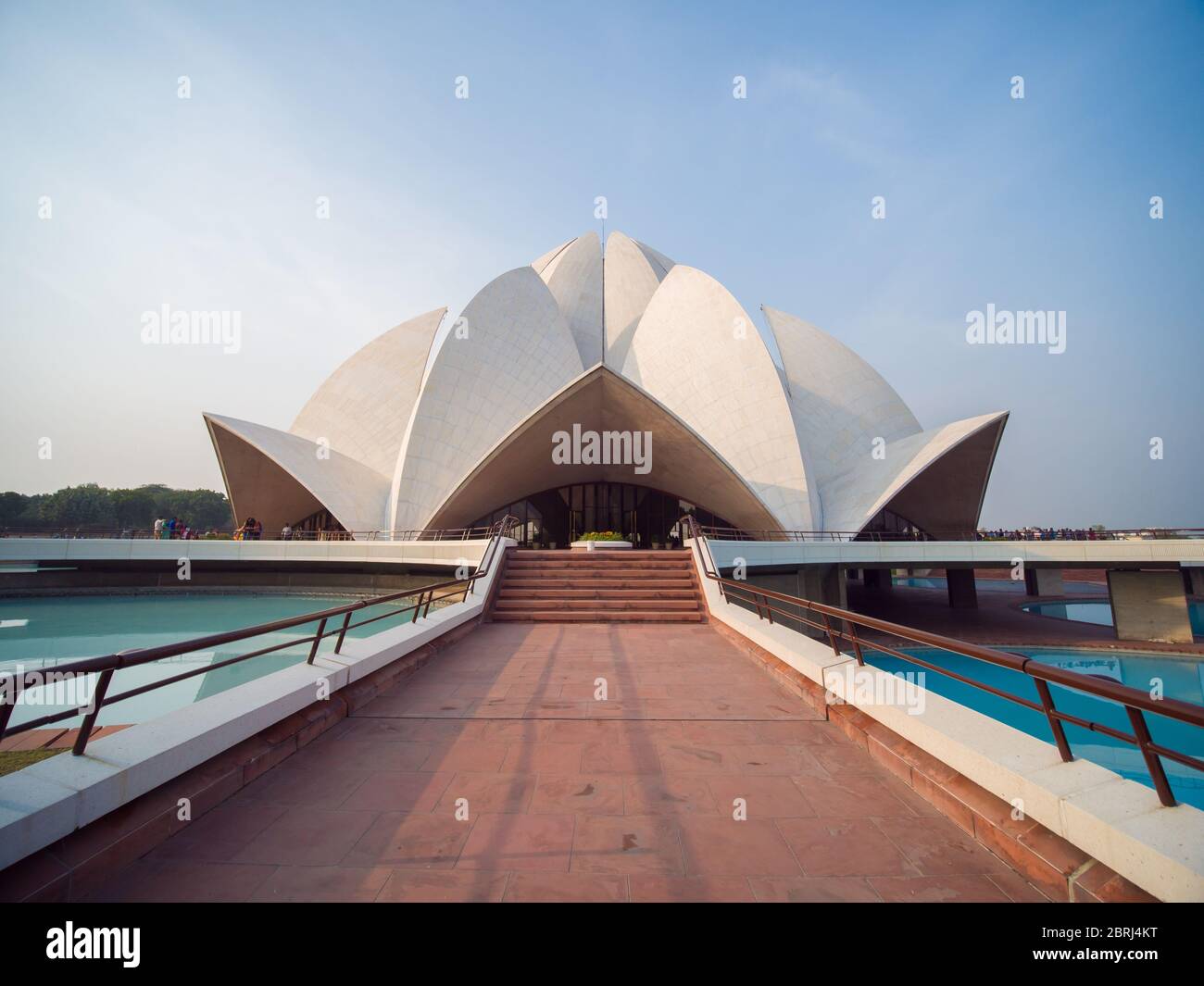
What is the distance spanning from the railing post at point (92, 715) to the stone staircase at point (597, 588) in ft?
23.1

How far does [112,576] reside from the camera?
17.6m

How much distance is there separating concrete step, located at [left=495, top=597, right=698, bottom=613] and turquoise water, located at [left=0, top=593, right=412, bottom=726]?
304 centimetres

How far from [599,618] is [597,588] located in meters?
1.11

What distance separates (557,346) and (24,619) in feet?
61.2

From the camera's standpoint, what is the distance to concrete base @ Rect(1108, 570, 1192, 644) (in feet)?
50.1

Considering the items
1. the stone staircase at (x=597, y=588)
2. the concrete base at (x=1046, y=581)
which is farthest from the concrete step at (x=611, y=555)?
the concrete base at (x=1046, y=581)

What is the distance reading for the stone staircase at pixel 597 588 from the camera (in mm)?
9359

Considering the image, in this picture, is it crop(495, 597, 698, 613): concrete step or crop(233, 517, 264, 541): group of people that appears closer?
crop(495, 597, 698, 613): concrete step

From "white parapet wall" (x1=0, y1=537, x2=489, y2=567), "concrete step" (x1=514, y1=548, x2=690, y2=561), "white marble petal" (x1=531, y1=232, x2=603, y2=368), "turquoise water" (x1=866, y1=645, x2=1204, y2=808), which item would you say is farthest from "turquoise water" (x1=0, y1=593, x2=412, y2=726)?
"white marble petal" (x1=531, y1=232, x2=603, y2=368)

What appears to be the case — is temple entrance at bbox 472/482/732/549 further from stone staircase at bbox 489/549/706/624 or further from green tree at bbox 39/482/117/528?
green tree at bbox 39/482/117/528

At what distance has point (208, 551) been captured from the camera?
1680 cm

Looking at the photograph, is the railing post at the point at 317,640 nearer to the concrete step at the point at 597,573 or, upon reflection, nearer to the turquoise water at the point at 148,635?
the turquoise water at the point at 148,635
